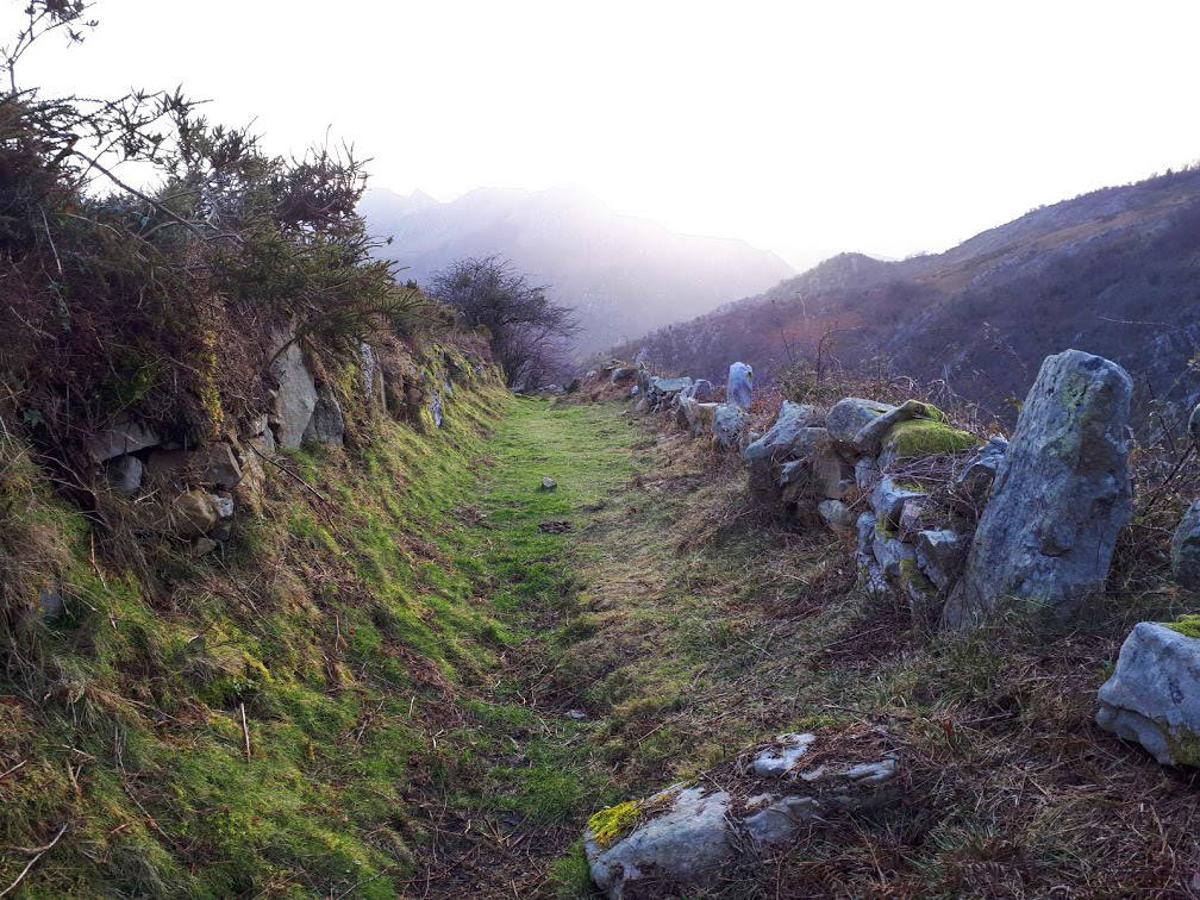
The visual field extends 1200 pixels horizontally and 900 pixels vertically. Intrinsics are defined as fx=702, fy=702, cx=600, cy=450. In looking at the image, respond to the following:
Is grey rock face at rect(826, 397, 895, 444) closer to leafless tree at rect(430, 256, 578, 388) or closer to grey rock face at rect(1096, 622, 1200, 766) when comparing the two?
grey rock face at rect(1096, 622, 1200, 766)

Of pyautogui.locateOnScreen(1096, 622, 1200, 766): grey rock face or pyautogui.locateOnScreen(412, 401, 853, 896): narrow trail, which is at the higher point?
pyautogui.locateOnScreen(1096, 622, 1200, 766): grey rock face

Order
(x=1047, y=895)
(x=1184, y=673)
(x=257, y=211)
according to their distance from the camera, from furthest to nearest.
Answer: (x=257, y=211)
(x=1184, y=673)
(x=1047, y=895)

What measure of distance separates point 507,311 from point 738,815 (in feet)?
77.4

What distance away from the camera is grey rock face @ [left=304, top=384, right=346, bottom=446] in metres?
6.59

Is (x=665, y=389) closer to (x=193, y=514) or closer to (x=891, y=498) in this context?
(x=891, y=498)

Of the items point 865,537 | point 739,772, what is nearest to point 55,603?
point 739,772

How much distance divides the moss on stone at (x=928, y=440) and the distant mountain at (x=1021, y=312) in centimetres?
400

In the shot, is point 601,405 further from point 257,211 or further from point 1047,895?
point 1047,895

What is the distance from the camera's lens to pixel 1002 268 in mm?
37031

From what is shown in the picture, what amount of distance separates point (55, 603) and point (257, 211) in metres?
4.63

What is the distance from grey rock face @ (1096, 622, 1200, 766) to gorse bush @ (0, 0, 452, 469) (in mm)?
4853

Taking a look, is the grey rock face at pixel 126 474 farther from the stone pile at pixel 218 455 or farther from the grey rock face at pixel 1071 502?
the grey rock face at pixel 1071 502

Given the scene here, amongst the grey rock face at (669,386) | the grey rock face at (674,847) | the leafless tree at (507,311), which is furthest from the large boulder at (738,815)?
the leafless tree at (507,311)

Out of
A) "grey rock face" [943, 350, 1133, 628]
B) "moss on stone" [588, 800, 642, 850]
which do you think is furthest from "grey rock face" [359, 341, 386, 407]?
"grey rock face" [943, 350, 1133, 628]
